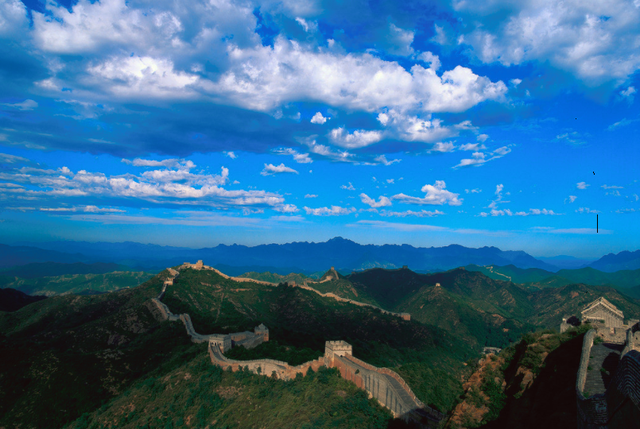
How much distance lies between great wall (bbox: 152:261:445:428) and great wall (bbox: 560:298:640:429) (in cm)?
1006

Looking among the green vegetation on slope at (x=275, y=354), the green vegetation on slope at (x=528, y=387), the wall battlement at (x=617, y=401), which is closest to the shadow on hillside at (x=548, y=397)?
the green vegetation on slope at (x=528, y=387)

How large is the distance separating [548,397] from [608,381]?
10.2ft

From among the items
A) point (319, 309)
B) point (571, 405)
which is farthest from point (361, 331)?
point (571, 405)

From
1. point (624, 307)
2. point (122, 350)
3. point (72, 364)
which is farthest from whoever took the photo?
point (624, 307)

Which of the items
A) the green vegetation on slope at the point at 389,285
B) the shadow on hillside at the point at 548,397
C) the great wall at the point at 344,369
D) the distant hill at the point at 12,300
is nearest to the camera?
the shadow on hillside at the point at 548,397

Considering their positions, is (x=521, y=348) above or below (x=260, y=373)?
above

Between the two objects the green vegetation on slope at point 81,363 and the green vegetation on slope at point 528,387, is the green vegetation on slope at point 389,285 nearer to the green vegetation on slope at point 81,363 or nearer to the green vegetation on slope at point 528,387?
the green vegetation on slope at point 81,363

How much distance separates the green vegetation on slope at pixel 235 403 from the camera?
29156 millimetres

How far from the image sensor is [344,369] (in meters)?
35.3

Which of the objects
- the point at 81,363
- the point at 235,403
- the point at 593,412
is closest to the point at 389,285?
the point at 81,363

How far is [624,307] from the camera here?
4589 inches

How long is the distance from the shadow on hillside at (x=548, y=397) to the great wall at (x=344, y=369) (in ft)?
16.6

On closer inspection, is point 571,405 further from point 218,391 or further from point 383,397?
point 218,391

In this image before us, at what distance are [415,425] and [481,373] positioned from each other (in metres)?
6.68
